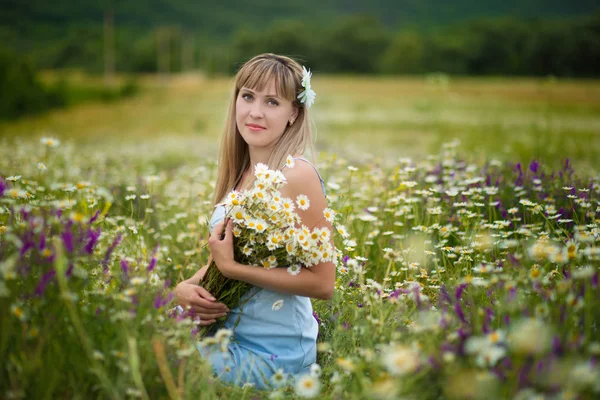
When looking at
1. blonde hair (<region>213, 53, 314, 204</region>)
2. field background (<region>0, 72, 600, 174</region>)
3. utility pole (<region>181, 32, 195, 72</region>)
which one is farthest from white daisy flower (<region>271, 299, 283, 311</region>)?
utility pole (<region>181, 32, 195, 72</region>)

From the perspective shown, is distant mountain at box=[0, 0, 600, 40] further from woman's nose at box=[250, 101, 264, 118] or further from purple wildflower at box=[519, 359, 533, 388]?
purple wildflower at box=[519, 359, 533, 388]

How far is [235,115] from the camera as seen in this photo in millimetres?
3500

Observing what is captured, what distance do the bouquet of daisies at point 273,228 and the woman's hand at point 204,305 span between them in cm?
40

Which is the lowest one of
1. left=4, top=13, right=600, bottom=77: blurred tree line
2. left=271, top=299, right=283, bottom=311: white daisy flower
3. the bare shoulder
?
left=271, top=299, right=283, bottom=311: white daisy flower

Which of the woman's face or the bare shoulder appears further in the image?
the woman's face

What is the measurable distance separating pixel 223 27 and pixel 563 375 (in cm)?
15480

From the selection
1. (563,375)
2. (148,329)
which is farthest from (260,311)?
(563,375)

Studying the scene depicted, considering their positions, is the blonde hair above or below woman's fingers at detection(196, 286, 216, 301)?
above

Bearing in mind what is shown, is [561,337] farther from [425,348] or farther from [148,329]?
[148,329]

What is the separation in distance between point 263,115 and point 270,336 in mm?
1286

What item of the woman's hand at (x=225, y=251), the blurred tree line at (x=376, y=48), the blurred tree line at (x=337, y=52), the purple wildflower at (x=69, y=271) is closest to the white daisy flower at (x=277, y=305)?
the woman's hand at (x=225, y=251)

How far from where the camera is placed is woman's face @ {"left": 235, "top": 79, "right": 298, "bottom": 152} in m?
3.10

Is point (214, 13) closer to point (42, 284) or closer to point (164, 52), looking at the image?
point (164, 52)

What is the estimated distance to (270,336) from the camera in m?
2.84
